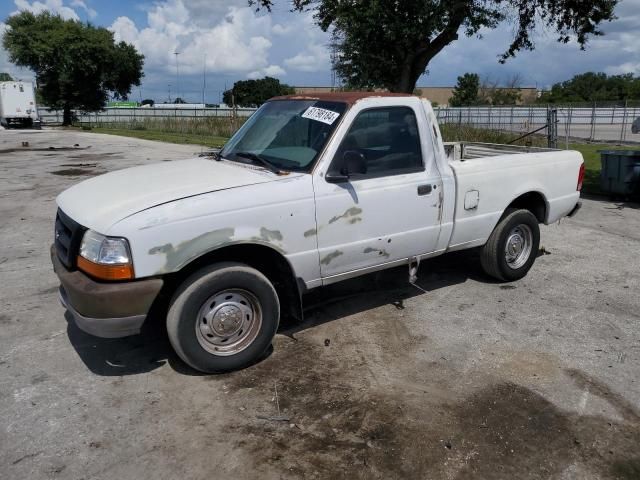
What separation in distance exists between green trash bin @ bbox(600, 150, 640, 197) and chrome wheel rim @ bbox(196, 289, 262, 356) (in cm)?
856

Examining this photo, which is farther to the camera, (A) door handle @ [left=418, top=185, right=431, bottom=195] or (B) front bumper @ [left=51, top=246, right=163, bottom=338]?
(A) door handle @ [left=418, top=185, right=431, bottom=195]

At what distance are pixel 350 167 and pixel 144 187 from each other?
148cm

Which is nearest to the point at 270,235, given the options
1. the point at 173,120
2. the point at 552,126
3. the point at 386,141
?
the point at 386,141

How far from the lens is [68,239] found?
3822 millimetres

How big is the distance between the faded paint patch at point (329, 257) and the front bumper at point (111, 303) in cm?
126

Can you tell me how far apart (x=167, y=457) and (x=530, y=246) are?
171 inches

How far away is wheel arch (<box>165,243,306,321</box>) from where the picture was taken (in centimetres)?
375

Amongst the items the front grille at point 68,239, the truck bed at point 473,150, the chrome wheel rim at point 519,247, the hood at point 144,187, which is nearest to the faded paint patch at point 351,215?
the hood at point 144,187

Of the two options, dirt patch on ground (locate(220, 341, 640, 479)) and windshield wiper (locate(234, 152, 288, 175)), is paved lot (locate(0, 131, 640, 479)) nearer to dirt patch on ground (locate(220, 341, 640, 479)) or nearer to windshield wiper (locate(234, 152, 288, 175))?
dirt patch on ground (locate(220, 341, 640, 479))

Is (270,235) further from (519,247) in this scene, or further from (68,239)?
(519,247)

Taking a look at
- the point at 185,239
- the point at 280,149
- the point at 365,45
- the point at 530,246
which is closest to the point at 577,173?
the point at 530,246

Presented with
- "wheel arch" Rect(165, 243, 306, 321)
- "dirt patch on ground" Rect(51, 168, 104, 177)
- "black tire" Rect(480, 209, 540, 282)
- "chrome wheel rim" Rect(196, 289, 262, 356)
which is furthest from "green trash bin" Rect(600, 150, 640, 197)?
"dirt patch on ground" Rect(51, 168, 104, 177)

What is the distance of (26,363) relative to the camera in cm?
404

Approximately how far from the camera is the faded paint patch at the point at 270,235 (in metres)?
3.80
